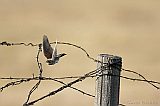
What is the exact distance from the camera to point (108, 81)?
2840 millimetres

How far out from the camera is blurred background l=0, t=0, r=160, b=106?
289 inches

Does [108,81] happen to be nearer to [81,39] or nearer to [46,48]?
[46,48]

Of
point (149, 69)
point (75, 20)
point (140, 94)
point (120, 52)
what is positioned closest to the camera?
point (140, 94)

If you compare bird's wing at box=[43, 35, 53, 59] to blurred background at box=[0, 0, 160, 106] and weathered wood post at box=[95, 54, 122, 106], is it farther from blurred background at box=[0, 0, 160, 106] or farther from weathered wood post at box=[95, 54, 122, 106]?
blurred background at box=[0, 0, 160, 106]

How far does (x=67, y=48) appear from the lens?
9.24 m

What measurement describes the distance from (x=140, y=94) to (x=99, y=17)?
408 cm

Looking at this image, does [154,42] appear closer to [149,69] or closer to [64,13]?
[149,69]

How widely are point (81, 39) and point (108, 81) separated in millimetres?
6981

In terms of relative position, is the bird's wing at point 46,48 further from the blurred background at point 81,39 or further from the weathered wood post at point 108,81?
the blurred background at point 81,39

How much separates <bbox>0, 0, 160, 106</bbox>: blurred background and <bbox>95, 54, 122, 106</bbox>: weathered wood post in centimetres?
392

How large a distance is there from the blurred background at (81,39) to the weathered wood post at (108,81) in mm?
3916

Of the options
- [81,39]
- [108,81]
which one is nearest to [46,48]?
[108,81]

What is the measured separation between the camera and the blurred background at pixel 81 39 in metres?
7.34

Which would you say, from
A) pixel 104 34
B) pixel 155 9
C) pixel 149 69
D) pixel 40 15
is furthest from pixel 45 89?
pixel 155 9
